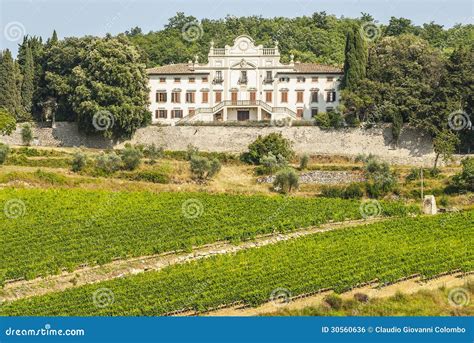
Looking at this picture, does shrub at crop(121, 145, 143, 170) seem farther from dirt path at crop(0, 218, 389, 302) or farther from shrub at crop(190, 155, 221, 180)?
dirt path at crop(0, 218, 389, 302)

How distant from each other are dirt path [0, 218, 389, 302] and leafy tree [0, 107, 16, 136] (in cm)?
2950

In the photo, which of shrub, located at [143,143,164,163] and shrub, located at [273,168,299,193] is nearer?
shrub, located at [273,168,299,193]

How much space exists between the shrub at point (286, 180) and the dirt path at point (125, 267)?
891 cm

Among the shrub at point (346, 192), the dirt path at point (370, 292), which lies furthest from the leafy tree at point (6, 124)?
the dirt path at point (370, 292)

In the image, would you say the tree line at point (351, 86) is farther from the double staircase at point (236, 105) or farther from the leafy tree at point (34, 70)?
the double staircase at point (236, 105)

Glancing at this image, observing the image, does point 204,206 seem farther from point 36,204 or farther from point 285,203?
point 36,204

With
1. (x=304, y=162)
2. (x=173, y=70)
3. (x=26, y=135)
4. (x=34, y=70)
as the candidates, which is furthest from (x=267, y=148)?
(x=34, y=70)

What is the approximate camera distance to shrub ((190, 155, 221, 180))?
7012cm

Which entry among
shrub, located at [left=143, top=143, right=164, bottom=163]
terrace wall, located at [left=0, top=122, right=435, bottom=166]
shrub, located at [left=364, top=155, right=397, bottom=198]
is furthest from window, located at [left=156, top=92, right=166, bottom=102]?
shrub, located at [left=364, top=155, right=397, bottom=198]

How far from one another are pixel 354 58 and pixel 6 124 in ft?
86.2

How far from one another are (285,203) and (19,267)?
19621mm

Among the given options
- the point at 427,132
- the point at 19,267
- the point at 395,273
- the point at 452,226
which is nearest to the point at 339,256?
the point at 395,273

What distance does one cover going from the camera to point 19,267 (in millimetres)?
48531

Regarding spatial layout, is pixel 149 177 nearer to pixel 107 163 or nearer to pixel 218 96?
pixel 107 163
